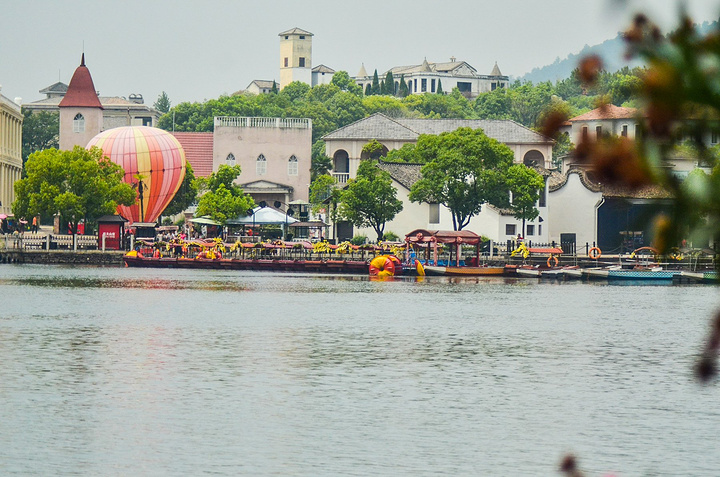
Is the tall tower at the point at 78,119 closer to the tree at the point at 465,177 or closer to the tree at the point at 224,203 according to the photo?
the tree at the point at 224,203

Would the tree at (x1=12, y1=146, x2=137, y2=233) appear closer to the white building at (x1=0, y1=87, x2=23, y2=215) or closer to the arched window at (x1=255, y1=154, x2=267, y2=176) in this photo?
the white building at (x1=0, y1=87, x2=23, y2=215)

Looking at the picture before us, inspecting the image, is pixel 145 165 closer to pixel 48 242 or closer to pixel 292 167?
pixel 48 242

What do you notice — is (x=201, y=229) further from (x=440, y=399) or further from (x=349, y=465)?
(x=349, y=465)

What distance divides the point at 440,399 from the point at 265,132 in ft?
367

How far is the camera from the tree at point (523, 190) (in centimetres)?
9794

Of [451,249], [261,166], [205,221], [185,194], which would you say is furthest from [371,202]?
[261,166]

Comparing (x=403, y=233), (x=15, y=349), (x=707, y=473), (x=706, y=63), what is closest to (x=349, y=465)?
(x=707, y=473)

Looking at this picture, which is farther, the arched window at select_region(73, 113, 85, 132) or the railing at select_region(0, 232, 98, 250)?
the arched window at select_region(73, 113, 85, 132)

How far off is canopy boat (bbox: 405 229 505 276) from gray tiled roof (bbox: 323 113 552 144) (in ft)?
135

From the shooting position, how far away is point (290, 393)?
3281 centimetres

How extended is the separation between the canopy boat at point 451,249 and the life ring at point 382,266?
2.27 m

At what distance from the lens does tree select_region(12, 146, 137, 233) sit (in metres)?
104

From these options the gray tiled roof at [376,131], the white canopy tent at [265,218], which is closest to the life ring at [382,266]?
the white canopy tent at [265,218]

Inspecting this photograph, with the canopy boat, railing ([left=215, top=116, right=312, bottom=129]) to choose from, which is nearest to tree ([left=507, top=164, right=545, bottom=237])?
the canopy boat
